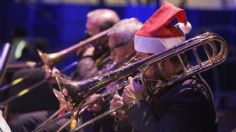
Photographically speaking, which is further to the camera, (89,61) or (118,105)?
(89,61)

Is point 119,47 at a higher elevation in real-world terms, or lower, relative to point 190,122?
higher

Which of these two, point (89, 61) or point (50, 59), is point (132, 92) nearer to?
point (89, 61)

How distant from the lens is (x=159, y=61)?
296 centimetres

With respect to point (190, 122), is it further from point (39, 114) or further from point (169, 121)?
point (39, 114)

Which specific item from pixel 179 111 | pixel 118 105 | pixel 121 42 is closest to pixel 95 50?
pixel 121 42

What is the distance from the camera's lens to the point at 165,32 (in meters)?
3.07

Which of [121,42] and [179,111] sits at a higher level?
[121,42]

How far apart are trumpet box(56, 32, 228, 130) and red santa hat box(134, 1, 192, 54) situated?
0.35 ft

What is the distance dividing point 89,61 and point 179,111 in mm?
1989

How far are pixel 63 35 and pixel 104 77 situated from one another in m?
6.62

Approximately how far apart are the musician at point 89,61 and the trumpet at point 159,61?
1.24m

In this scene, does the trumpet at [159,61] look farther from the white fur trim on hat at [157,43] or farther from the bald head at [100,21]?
the bald head at [100,21]

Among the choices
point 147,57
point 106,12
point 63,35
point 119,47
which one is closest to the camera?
point 147,57

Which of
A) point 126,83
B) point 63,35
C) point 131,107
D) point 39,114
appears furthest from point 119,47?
point 63,35
